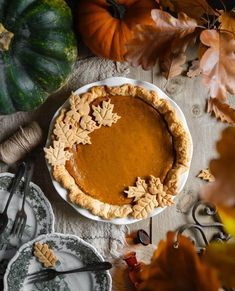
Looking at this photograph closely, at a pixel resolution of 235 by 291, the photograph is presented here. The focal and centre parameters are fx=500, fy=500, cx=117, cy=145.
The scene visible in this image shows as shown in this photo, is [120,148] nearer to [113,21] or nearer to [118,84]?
[118,84]

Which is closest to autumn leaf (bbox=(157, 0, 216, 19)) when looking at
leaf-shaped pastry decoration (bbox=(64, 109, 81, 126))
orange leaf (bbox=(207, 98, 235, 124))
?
orange leaf (bbox=(207, 98, 235, 124))

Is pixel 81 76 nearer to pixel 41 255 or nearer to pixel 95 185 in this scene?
pixel 95 185

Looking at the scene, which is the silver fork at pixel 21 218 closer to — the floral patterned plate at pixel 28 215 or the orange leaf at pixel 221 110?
the floral patterned plate at pixel 28 215

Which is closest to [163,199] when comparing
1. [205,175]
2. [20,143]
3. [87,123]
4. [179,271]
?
[205,175]

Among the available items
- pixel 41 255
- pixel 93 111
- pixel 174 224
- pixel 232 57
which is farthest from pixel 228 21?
pixel 41 255

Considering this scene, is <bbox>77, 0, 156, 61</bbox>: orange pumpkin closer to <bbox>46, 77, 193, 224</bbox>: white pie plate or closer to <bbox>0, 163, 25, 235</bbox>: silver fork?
<bbox>46, 77, 193, 224</bbox>: white pie plate

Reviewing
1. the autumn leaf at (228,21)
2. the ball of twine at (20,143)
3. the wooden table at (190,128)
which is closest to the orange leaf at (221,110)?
the wooden table at (190,128)

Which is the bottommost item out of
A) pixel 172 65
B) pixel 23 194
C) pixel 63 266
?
pixel 63 266
